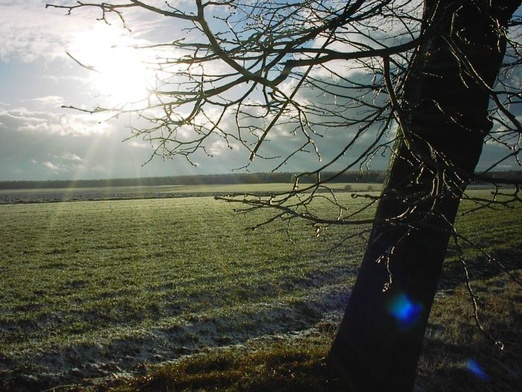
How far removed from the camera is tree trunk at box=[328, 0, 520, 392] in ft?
12.9

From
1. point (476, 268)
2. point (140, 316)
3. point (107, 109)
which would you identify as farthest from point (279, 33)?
point (476, 268)

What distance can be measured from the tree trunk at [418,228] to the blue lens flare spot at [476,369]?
2331 millimetres

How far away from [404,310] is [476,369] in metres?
2.99

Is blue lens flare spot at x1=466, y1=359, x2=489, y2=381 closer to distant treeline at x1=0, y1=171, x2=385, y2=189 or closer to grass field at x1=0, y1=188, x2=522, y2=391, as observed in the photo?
grass field at x1=0, y1=188, x2=522, y2=391

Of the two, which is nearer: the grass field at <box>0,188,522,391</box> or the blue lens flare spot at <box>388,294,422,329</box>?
the blue lens flare spot at <box>388,294,422,329</box>

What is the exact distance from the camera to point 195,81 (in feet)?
10.4

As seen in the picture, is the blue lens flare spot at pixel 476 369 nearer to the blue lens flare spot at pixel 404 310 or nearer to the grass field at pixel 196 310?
the grass field at pixel 196 310

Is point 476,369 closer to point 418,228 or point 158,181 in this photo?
point 418,228

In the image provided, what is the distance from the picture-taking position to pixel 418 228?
4160mm

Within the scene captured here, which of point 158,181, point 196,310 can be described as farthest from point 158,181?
point 196,310

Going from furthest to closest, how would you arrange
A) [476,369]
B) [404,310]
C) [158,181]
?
[158,181] → [476,369] → [404,310]

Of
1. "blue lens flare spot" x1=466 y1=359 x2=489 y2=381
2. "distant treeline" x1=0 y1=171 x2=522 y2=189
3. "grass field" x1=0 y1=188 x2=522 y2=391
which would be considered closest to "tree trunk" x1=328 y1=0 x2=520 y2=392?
"grass field" x1=0 y1=188 x2=522 y2=391

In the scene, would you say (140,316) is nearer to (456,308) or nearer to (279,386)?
(279,386)

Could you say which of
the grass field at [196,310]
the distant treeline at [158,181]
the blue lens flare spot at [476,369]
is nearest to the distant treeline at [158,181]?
the distant treeline at [158,181]
